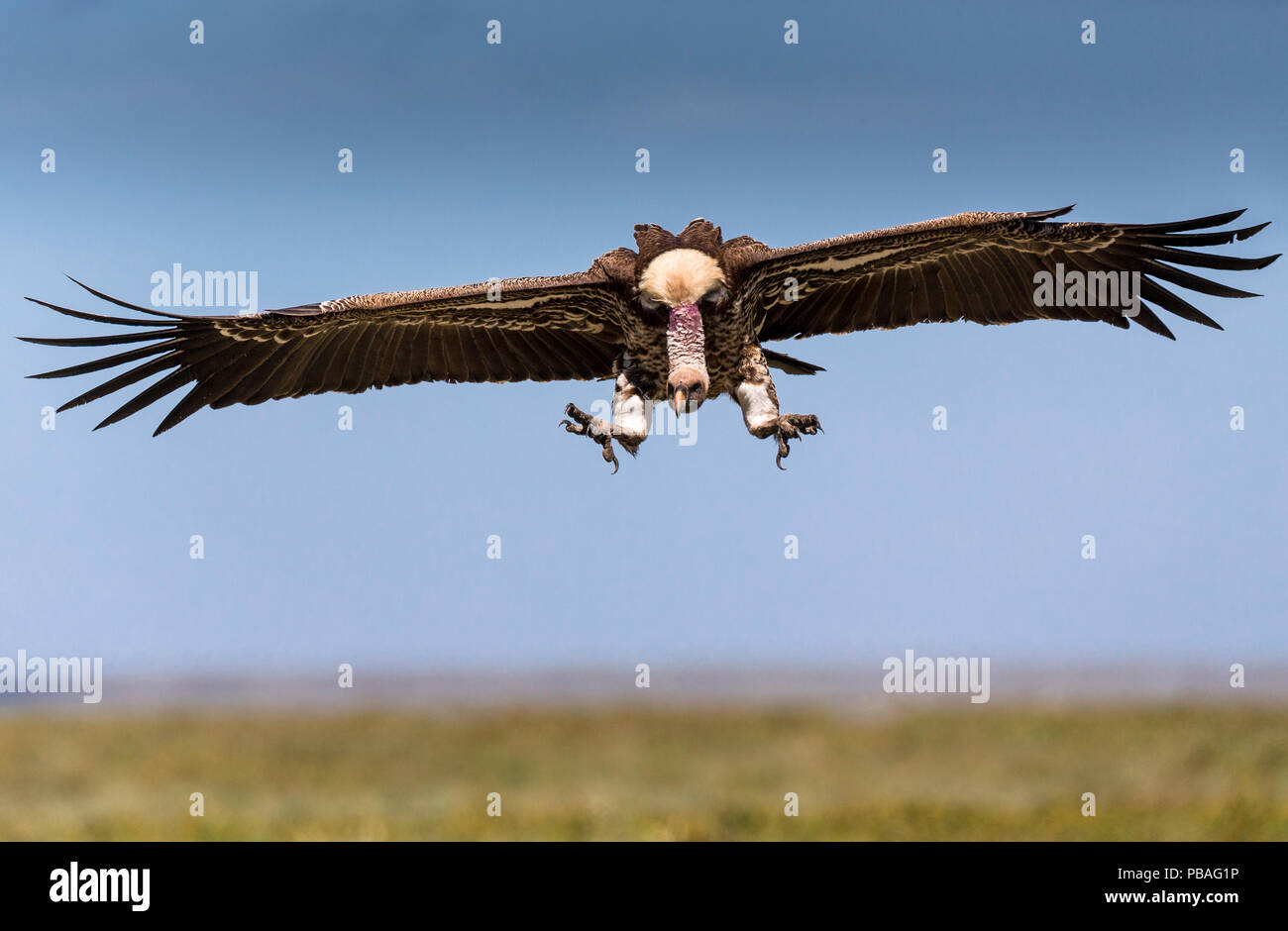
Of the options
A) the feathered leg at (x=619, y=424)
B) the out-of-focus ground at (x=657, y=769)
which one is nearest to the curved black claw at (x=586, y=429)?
the feathered leg at (x=619, y=424)

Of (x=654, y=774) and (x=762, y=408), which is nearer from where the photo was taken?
(x=762, y=408)

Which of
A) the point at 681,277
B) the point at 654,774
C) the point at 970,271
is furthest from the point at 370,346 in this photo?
the point at 654,774

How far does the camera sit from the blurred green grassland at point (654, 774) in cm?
2780

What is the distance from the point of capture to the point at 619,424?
32.7 feet

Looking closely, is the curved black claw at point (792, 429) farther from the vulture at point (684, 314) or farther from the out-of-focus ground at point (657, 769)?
the out-of-focus ground at point (657, 769)

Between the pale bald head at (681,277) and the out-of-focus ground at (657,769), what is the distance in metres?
15.9

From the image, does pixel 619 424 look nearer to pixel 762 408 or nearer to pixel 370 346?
pixel 762 408

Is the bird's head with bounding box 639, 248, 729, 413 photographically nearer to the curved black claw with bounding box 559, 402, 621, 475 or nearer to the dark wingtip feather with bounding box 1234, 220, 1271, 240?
the curved black claw with bounding box 559, 402, 621, 475

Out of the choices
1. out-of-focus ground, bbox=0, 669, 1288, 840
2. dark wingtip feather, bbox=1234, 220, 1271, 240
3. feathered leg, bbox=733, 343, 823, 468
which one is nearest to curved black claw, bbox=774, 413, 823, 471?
feathered leg, bbox=733, 343, 823, 468

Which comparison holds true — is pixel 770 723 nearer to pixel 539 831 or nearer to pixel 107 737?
pixel 539 831

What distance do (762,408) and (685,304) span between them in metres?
0.96

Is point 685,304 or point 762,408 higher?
point 685,304

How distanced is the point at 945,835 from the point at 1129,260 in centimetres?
1806
